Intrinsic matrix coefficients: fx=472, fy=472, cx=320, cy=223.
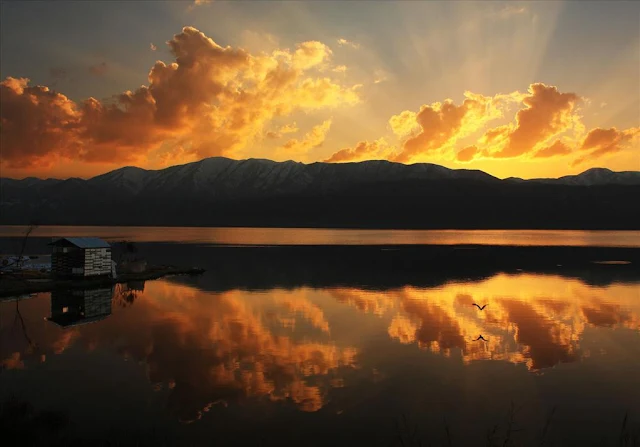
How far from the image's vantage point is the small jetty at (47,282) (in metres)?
57.3

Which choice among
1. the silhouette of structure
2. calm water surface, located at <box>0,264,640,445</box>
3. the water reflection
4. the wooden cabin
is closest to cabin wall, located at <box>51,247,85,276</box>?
the wooden cabin

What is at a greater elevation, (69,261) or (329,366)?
(69,261)

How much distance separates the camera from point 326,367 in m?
29.8

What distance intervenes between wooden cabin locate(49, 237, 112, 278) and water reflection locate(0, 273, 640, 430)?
673cm

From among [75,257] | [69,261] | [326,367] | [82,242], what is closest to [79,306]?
[82,242]

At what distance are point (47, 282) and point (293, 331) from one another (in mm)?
39433

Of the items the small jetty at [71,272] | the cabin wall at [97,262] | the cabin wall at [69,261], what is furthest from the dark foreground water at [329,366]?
the cabin wall at [69,261]

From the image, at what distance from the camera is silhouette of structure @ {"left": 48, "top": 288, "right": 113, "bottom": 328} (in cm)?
4366

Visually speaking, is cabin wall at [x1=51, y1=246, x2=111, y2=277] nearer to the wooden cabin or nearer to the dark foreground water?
the wooden cabin

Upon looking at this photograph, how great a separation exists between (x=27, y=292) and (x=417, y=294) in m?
48.0

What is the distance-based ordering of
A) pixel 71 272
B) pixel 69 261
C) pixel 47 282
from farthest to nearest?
pixel 69 261 → pixel 71 272 → pixel 47 282

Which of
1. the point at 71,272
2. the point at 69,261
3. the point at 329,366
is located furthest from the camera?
the point at 69,261

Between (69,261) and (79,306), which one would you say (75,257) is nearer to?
(69,261)

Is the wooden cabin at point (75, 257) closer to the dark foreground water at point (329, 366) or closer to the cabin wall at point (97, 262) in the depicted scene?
the cabin wall at point (97, 262)
